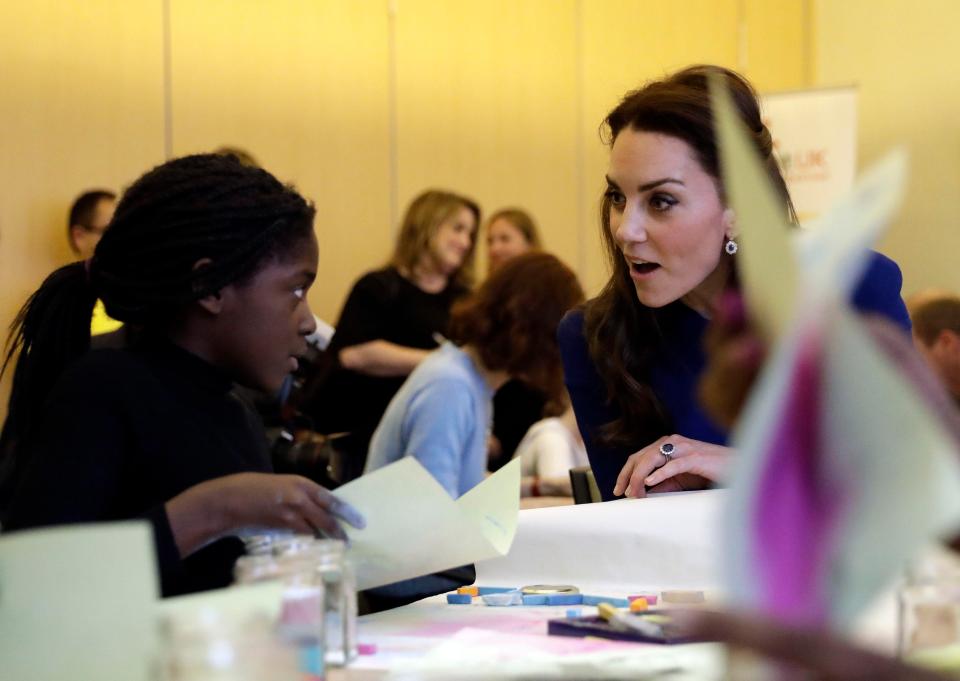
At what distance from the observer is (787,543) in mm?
493

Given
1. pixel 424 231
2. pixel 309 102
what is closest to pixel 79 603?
pixel 424 231

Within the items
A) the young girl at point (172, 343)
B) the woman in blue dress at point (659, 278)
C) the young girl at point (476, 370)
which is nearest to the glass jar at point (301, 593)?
the young girl at point (172, 343)

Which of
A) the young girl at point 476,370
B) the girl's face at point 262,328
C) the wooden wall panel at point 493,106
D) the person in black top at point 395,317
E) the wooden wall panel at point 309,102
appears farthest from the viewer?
the wooden wall panel at point 493,106

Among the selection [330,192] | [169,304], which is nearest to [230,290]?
[169,304]

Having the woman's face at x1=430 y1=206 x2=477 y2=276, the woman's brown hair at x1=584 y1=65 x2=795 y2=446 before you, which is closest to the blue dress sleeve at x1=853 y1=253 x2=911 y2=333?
the woman's brown hair at x1=584 y1=65 x2=795 y2=446

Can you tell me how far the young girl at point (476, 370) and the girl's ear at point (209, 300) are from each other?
1.33m

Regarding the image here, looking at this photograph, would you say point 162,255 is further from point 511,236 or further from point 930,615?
point 511,236

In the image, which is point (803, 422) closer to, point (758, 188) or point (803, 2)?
point (758, 188)

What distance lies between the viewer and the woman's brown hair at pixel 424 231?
449 centimetres

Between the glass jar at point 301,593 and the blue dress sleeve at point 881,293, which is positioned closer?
the glass jar at point 301,593

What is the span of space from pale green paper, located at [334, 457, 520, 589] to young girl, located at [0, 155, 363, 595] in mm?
162

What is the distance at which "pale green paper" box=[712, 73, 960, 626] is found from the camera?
466 mm

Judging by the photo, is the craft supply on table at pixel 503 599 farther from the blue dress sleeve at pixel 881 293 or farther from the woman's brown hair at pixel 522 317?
the woman's brown hair at pixel 522 317

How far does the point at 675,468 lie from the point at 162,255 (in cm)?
67
